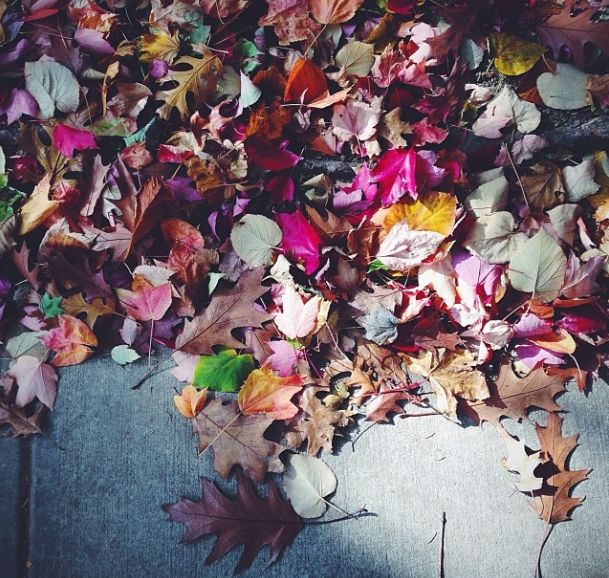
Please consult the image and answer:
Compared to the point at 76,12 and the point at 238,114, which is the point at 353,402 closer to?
the point at 238,114

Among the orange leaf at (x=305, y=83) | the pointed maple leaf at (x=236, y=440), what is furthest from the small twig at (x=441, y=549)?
the orange leaf at (x=305, y=83)

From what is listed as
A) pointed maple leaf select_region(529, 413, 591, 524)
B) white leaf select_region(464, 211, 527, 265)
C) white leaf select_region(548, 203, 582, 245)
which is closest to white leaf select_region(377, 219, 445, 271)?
white leaf select_region(464, 211, 527, 265)

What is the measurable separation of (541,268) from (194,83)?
3.95 ft

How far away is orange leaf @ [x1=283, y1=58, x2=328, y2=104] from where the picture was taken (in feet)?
5.48

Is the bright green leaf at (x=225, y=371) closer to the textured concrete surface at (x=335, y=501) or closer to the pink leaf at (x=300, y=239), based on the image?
the textured concrete surface at (x=335, y=501)

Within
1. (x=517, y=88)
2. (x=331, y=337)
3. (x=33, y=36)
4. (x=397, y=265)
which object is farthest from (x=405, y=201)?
(x=33, y=36)

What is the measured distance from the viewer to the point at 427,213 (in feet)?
5.16

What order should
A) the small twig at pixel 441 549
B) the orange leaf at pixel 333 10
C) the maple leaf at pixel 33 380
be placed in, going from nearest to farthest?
the small twig at pixel 441 549, the maple leaf at pixel 33 380, the orange leaf at pixel 333 10

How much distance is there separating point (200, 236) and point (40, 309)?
0.54 m

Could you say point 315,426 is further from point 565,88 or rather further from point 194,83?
point 565,88

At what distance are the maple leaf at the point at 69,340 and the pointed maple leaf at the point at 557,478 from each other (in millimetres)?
1381

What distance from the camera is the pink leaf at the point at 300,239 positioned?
159 cm

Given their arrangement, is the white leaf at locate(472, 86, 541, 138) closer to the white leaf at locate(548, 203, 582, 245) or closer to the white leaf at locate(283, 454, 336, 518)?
the white leaf at locate(548, 203, 582, 245)

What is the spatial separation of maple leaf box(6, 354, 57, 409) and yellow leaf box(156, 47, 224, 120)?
34.0 inches
